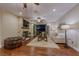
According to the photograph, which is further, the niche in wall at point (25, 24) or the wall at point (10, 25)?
the niche in wall at point (25, 24)

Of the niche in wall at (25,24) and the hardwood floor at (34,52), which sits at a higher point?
the niche in wall at (25,24)

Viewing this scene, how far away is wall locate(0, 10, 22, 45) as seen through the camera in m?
2.50

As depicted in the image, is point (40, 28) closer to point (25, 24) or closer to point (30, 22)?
point (30, 22)

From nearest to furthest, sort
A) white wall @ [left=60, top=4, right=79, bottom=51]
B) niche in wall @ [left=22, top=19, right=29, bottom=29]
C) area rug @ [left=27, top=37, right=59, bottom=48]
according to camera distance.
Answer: niche in wall @ [left=22, top=19, right=29, bottom=29] < area rug @ [left=27, top=37, right=59, bottom=48] < white wall @ [left=60, top=4, right=79, bottom=51]

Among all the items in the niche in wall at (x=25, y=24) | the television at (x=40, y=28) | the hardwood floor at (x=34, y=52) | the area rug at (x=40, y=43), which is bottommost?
the hardwood floor at (x=34, y=52)

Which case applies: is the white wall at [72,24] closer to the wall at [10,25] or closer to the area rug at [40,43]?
the area rug at [40,43]

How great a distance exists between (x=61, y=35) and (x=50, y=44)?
1.59ft

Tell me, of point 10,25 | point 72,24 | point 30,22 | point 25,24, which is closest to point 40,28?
point 30,22

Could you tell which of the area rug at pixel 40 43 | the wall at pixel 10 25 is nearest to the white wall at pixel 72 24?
the area rug at pixel 40 43

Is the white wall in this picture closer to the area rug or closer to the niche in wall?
the area rug

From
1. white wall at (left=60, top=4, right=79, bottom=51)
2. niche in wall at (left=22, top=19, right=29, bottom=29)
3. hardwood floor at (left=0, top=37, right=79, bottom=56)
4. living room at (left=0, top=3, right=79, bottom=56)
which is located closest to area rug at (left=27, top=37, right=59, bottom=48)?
living room at (left=0, top=3, right=79, bottom=56)

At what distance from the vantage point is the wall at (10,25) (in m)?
2.50

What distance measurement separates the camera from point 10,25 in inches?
100

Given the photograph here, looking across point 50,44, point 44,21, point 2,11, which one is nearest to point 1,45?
point 2,11
